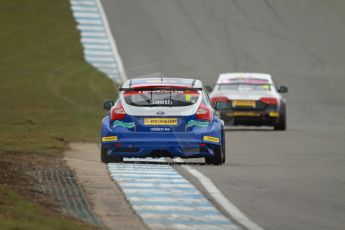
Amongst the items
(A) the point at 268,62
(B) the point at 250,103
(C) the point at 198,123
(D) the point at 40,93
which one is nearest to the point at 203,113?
(C) the point at 198,123

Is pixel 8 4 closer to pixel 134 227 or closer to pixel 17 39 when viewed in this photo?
pixel 17 39

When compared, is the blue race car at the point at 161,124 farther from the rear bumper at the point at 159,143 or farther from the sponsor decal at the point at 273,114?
the sponsor decal at the point at 273,114

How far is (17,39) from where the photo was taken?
48.1m

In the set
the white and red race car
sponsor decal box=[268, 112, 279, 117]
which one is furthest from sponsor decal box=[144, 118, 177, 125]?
sponsor decal box=[268, 112, 279, 117]

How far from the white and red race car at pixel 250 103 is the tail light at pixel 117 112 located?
11.5 metres

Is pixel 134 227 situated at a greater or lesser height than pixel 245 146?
greater

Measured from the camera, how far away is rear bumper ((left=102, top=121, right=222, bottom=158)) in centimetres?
1819

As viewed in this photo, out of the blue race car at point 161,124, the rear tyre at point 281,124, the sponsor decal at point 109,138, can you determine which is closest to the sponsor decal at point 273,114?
the rear tyre at point 281,124

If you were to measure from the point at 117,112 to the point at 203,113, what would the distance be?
4.15 ft

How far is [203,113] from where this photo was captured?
18.4 meters

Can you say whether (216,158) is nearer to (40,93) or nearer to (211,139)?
(211,139)

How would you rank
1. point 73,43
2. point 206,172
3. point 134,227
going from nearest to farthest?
point 134,227 → point 206,172 → point 73,43

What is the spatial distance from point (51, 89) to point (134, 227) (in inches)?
1115

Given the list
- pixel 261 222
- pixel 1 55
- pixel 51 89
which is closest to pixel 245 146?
pixel 261 222
